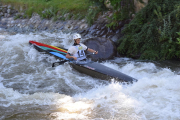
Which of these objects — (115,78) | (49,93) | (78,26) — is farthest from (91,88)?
(78,26)

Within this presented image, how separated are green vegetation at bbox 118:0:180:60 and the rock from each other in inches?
13.3

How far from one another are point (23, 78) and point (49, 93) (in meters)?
1.54

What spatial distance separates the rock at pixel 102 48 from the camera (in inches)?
320

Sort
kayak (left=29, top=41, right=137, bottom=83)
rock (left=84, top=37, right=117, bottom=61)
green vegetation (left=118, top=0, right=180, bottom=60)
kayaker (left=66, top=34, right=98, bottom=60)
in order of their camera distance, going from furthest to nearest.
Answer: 1. rock (left=84, top=37, right=117, bottom=61)
2. green vegetation (left=118, top=0, right=180, bottom=60)
3. kayaker (left=66, top=34, right=98, bottom=60)
4. kayak (left=29, top=41, right=137, bottom=83)

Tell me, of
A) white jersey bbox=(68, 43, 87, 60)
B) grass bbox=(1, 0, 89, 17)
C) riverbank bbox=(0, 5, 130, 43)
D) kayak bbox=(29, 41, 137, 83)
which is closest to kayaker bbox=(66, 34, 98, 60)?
white jersey bbox=(68, 43, 87, 60)

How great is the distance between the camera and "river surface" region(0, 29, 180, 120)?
421cm

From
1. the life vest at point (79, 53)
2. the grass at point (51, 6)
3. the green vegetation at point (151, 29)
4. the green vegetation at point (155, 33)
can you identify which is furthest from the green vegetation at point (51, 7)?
the life vest at point (79, 53)

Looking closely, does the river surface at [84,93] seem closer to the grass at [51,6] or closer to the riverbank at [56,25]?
the riverbank at [56,25]

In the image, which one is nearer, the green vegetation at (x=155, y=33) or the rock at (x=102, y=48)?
the green vegetation at (x=155, y=33)

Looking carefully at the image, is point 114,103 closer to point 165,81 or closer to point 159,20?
point 165,81

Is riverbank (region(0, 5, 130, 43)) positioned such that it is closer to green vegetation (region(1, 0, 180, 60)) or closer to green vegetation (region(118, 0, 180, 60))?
green vegetation (region(1, 0, 180, 60))

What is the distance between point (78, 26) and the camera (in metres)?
11.9

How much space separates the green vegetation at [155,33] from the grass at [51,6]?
4.94m

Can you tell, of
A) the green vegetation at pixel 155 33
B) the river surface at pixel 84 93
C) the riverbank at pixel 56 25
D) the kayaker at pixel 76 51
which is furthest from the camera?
the riverbank at pixel 56 25
